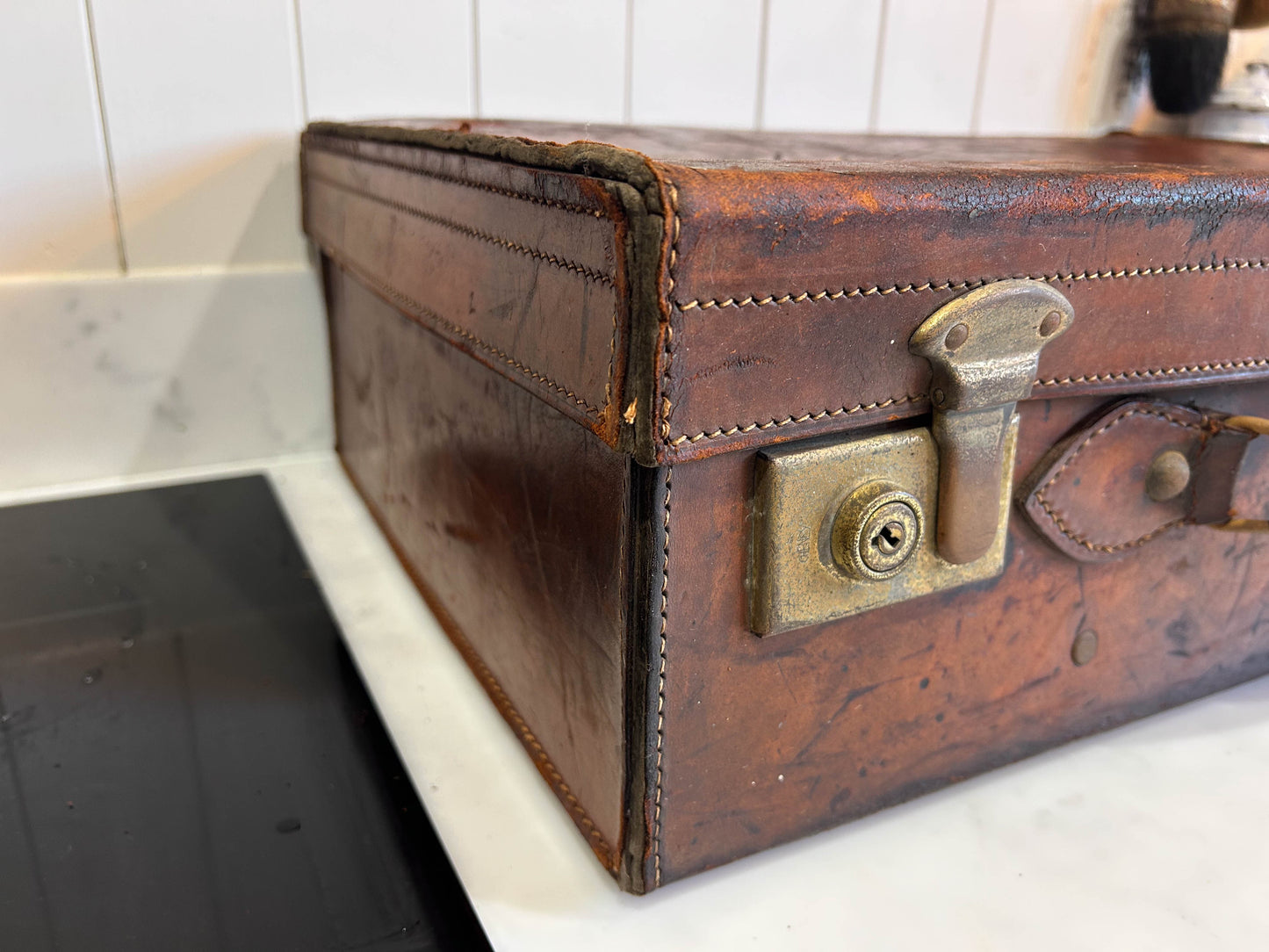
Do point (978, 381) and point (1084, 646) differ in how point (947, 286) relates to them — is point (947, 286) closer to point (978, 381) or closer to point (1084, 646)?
point (978, 381)

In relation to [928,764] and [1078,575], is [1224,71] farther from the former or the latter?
[928,764]

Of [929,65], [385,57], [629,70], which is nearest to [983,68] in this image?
[929,65]

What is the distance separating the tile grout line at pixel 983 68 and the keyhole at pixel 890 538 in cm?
108

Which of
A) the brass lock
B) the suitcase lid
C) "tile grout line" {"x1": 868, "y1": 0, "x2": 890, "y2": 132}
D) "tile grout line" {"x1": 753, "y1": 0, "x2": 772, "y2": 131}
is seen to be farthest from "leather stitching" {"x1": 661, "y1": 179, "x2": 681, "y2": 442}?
"tile grout line" {"x1": 868, "y1": 0, "x2": 890, "y2": 132}

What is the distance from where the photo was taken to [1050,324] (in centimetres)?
47

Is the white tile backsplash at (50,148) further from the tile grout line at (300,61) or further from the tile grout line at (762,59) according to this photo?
the tile grout line at (762,59)

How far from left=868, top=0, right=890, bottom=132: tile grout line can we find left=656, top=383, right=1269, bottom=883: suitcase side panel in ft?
2.76

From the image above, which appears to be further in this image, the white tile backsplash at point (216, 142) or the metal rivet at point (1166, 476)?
the white tile backsplash at point (216, 142)

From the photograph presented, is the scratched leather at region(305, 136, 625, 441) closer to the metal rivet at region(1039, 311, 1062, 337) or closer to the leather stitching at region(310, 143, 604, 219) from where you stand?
the leather stitching at region(310, 143, 604, 219)

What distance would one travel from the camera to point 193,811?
532 mm

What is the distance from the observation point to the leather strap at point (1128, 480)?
0.52m

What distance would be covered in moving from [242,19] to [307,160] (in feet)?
0.50

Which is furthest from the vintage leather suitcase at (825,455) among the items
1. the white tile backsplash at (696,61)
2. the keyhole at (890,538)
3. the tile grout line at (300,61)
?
the white tile backsplash at (696,61)

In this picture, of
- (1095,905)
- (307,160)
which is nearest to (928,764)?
(1095,905)
